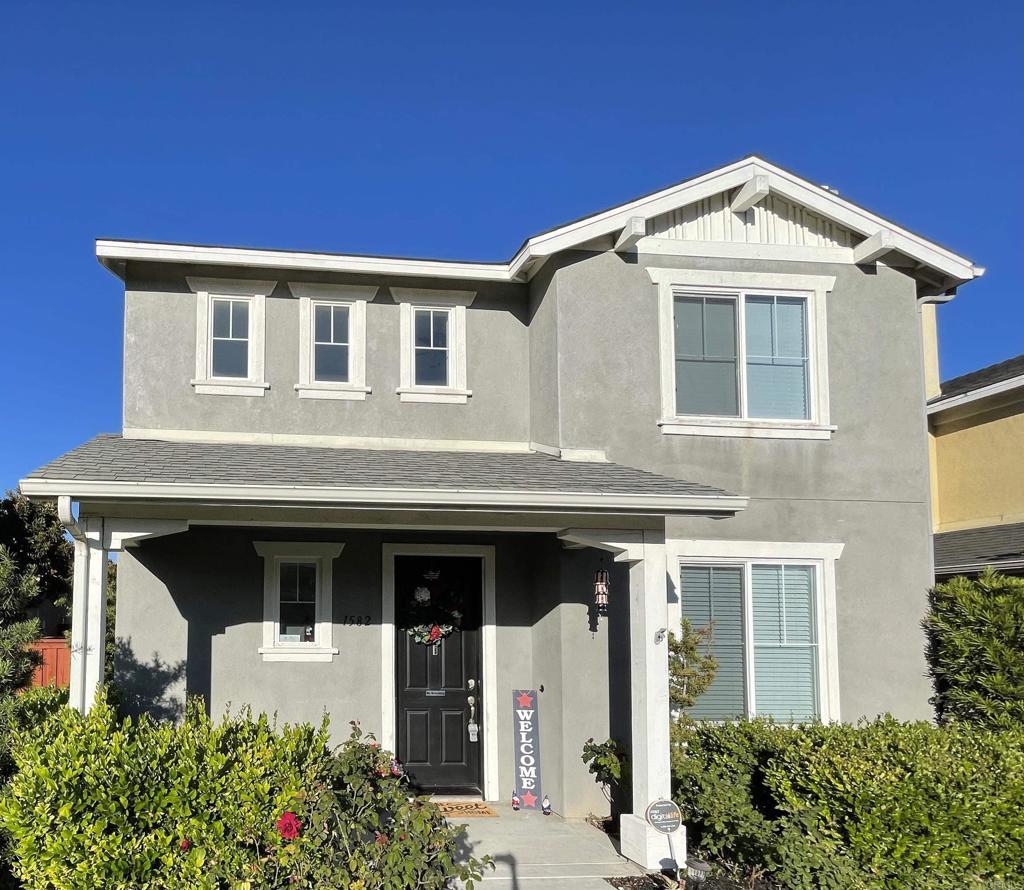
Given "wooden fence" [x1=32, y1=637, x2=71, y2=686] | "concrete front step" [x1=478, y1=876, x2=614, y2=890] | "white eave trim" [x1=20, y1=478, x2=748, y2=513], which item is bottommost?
"concrete front step" [x1=478, y1=876, x2=614, y2=890]

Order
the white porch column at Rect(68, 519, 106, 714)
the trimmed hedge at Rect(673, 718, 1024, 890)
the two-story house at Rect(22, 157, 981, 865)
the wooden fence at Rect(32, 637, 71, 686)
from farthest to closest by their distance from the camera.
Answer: the wooden fence at Rect(32, 637, 71, 686) → the two-story house at Rect(22, 157, 981, 865) → the white porch column at Rect(68, 519, 106, 714) → the trimmed hedge at Rect(673, 718, 1024, 890)

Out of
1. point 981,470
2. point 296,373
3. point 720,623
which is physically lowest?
point 720,623

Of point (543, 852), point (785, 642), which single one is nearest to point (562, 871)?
point (543, 852)

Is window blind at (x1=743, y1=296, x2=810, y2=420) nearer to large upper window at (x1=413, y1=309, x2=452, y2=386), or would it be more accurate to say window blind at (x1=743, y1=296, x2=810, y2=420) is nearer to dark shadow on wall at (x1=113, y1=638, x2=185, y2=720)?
large upper window at (x1=413, y1=309, x2=452, y2=386)

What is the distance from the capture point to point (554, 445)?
11195mm

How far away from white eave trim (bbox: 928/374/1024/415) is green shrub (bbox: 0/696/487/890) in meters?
9.89

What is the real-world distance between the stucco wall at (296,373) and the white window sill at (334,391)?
64mm

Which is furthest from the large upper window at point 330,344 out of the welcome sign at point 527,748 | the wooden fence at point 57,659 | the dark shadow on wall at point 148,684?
the wooden fence at point 57,659

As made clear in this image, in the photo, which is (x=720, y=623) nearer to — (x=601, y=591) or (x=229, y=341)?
(x=601, y=591)

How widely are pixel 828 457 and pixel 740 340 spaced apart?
5.14ft

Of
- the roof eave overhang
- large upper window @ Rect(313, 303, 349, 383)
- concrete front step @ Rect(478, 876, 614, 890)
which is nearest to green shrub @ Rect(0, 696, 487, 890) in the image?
concrete front step @ Rect(478, 876, 614, 890)

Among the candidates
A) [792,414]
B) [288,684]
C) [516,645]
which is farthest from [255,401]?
[792,414]

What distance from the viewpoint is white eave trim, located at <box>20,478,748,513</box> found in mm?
7898

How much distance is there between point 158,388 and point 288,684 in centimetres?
342
